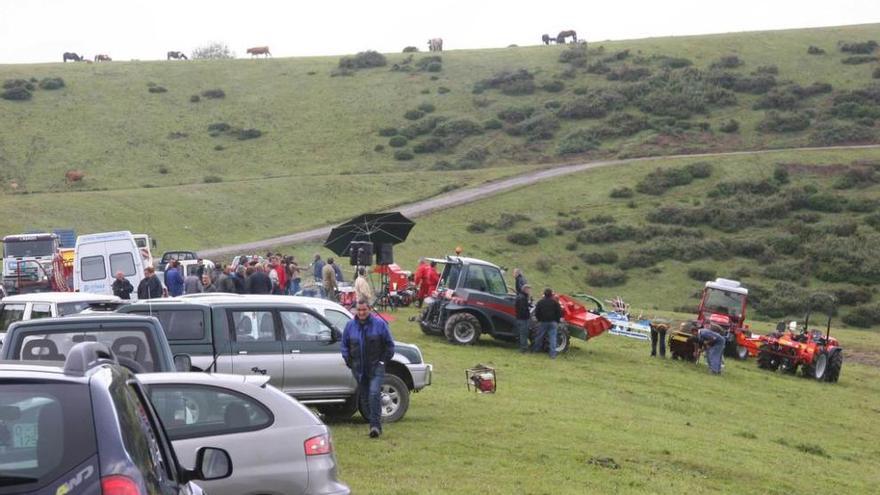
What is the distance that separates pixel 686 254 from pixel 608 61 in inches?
1937

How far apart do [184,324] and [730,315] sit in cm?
2220

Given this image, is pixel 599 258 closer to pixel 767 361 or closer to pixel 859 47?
pixel 767 361

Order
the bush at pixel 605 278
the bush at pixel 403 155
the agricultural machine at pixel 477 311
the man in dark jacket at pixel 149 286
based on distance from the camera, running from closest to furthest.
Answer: the man in dark jacket at pixel 149 286
the agricultural machine at pixel 477 311
the bush at pixel 605 278
the bush at pixel 403 155

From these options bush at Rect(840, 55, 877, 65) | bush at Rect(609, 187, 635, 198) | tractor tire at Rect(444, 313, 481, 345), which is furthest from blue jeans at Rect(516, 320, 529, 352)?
bush at Rect(840, 55, 877, 65)

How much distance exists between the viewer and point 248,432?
8.70m

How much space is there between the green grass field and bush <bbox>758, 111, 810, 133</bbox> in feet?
185

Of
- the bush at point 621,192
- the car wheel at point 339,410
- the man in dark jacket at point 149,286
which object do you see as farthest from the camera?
the bush at point 621,192

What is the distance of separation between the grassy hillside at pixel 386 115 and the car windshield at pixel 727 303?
105ft

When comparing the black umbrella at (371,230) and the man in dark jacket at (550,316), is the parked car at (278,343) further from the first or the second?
the black umbrella at (371,230)

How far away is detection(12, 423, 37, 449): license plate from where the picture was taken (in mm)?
4406

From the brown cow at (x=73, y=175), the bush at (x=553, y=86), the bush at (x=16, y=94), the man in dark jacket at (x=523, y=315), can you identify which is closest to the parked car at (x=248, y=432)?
the man in dark jacket at (x=523, y=315)

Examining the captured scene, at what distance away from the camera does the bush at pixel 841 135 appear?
79750mm

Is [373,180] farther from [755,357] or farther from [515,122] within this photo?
[755,357]

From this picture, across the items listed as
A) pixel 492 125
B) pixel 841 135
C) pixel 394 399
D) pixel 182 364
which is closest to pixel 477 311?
pixel 394 399
